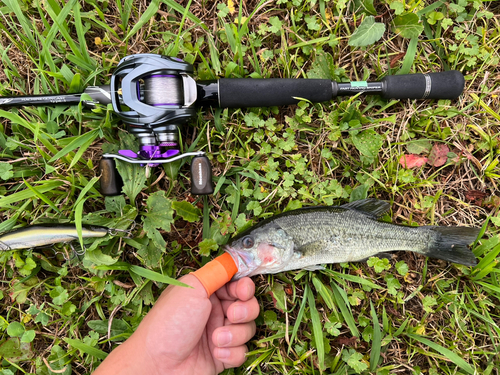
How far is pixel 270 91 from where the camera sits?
3080 mm

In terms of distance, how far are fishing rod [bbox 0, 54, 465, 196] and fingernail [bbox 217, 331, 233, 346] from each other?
125 cm

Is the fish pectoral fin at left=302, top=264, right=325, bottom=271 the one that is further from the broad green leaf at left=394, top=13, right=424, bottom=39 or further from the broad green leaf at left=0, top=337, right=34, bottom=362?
the broad green leaf at left=0, top=337, right=34, bottom=362

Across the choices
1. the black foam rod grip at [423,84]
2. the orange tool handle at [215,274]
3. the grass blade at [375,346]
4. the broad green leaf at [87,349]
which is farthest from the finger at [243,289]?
the black foam rod grip at [423,84]

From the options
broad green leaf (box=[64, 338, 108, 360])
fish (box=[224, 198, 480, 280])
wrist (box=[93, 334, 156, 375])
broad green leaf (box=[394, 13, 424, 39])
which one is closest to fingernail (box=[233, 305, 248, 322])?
fish (box=[224, 198, 480, 280])

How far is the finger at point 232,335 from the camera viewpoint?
2893 mm

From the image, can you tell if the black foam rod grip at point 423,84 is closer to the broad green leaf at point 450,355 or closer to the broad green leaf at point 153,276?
the broad green leaf at point 450,355

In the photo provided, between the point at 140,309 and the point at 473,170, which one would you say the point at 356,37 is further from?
the point at 140,309

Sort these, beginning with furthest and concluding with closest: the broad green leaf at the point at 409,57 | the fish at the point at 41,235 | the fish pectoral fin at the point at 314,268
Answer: the broad green leaf at the point at 409,57 → the fish pectoral fin at the point at 314,268 → the fish at the point at 41,235

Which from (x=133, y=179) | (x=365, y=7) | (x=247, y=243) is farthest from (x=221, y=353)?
(x=365, y=7)

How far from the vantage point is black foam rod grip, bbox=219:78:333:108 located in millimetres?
3037

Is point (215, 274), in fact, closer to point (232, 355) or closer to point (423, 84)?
point (232, 355)

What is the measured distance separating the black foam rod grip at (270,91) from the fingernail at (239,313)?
184cm

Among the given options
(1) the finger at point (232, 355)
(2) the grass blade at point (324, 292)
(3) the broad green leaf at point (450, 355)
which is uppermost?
(2) the grass blade at point (324, 292)

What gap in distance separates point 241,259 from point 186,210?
2.28ft
